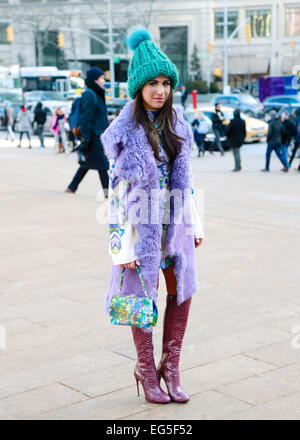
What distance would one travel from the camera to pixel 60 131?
23047 mm

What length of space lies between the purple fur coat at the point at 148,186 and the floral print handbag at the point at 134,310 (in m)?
0.04

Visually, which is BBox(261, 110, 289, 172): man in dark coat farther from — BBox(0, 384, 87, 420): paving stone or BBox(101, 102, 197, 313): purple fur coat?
BBox(0, 384, 87, 420): paving stone

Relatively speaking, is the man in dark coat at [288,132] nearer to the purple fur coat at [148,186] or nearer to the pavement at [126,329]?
the pavement at [126,329]

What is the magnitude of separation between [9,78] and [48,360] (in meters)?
44.7

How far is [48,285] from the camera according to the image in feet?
21.5

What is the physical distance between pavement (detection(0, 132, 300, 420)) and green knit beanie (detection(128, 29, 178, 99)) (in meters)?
1.70

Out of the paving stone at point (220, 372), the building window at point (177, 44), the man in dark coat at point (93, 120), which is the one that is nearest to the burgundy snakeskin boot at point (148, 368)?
the paving stone at point (220, 372)

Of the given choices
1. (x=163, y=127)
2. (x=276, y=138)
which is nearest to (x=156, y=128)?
(x=163, y=127)

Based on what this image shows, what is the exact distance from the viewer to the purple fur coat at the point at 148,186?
3.80 m

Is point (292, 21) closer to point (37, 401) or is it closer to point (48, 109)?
point (48, 109)

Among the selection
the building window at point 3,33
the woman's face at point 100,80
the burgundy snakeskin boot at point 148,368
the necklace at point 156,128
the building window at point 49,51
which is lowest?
the burgundy snakeskin boot at point 148,368
